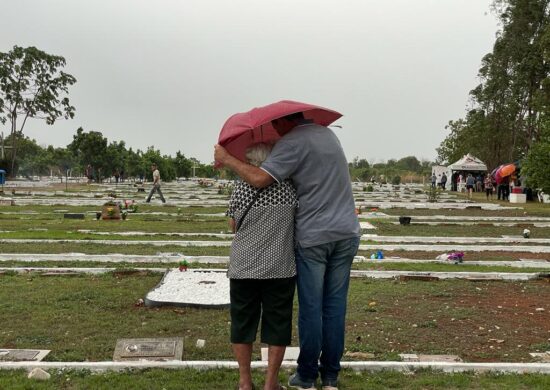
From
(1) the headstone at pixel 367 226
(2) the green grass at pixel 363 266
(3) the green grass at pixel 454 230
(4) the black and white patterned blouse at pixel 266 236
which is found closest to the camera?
(4) the black and white patterned blouse at pixel 266 236

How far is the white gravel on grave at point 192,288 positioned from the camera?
6.68 metres

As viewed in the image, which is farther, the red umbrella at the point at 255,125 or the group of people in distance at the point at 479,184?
the group of people in distance at the point at 479,184

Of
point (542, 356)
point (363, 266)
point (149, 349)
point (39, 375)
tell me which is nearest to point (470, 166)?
point (363, 266)

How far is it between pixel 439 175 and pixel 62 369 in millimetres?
57411

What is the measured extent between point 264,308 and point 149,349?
51.6 inches

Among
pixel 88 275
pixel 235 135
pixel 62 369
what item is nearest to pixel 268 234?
pixel 235 135

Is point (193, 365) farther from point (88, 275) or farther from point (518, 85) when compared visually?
point (518, 85)

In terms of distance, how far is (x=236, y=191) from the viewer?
4008mm

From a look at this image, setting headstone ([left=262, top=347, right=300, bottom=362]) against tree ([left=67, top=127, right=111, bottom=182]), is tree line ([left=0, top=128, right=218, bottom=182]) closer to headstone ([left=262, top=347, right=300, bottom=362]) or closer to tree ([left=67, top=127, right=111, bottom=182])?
tree ([left=67, top=127, right=111, bottom=182])

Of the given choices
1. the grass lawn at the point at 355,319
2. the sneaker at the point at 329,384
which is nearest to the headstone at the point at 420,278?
the grass lawn at the point at 355,319

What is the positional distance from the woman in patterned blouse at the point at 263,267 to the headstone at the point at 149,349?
93cm

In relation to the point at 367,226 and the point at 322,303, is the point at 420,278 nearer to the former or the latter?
the point at 322,303

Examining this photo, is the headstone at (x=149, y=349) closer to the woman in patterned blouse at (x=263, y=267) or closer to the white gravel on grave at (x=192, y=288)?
the woman in patterned blouse at (x=263, y=267)

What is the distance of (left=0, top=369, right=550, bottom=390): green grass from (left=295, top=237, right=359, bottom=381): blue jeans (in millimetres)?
259
